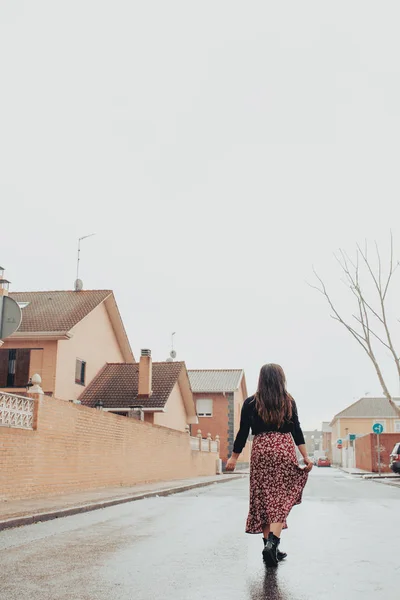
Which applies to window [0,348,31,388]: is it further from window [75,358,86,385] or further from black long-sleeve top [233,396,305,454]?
black long-sleeve top [233,396,305,454]

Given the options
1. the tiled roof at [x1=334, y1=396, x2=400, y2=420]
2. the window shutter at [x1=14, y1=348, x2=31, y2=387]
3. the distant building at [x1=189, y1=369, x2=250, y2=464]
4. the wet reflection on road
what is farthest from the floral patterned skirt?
the tiled roof at [x1=334, y1=396, x2=400, y2=420]

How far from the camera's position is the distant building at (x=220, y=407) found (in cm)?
4794

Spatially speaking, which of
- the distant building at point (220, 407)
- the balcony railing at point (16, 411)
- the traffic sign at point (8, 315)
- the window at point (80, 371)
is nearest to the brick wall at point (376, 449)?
the distant building at point (220, 407)

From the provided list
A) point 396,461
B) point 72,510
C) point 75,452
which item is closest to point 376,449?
point 396,461

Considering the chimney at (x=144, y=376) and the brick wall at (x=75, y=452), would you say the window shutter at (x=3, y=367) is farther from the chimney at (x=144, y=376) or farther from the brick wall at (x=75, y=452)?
the brick wall at (x=75, y=452)

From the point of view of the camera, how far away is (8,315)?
1030cm

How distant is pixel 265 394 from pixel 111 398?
71.9 feet

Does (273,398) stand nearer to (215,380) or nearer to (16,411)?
(16,411)

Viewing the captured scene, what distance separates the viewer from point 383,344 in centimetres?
3086

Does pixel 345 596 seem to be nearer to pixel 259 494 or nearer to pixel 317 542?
pixel 259 494

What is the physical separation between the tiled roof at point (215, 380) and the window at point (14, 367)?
2469 centimetres

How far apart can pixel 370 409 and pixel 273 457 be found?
282 ft

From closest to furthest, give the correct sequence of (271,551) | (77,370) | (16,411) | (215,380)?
(271,551) < (16,411) < (77,370) < (215,380)

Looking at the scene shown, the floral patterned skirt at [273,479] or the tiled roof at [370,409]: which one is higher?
the tiled roof at [370,409]
